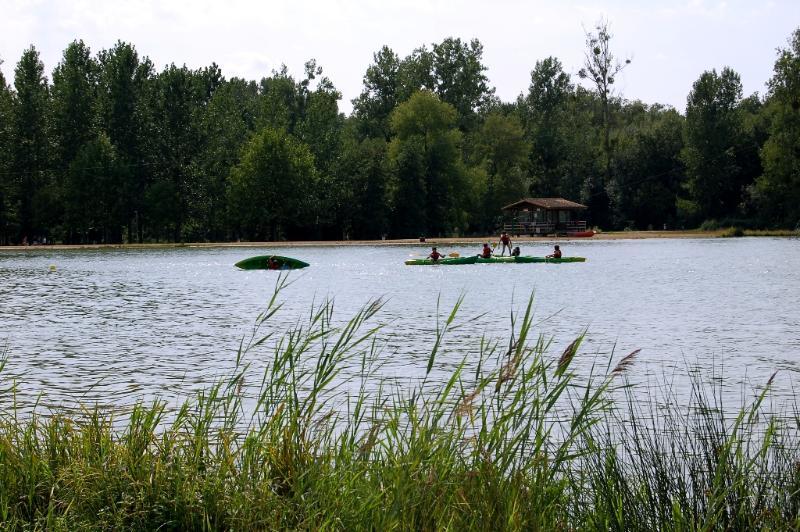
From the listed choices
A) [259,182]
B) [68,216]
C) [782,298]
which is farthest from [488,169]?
[782,298]

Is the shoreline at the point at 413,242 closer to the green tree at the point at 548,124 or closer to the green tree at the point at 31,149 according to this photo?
the green tree at the point at 31,149

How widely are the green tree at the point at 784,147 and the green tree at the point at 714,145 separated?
493 cm

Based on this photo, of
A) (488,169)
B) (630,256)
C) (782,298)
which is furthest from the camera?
(488,169)

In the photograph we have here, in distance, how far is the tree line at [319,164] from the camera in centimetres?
8638

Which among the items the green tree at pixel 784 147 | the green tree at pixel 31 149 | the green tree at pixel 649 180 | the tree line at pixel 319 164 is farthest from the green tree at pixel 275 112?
the green tree at pixel 784 147

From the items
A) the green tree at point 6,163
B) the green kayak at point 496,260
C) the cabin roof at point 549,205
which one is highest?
the green tree at point 6,163

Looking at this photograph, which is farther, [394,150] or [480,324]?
[394,150]

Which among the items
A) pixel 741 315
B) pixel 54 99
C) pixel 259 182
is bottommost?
pixel 741 315

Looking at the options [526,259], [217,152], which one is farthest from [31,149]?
[526,259]

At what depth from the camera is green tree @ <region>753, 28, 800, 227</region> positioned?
3349 inches

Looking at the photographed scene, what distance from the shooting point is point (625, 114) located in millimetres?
150250

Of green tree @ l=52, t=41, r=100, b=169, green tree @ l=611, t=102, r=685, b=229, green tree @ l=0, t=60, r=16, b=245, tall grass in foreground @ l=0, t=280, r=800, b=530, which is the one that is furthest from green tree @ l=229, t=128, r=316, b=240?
tall grass in foreground @ l=0, t=280, r=800, b=530

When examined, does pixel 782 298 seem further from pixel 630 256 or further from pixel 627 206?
pixel 627 206

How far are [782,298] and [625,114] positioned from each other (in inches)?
4829
